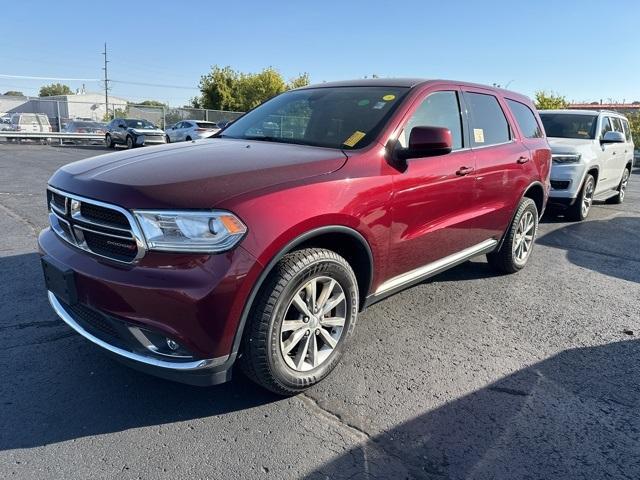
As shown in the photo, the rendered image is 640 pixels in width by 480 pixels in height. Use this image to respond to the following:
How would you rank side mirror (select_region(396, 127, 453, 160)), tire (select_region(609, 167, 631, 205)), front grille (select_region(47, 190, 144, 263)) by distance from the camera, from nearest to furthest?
front grille (select_region(47, 190, 144, 263)) < side mirror (select_region(396, 127, 453, 160)) < tire (select_region(609, 167, 631, 205))

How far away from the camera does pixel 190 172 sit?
267 cm

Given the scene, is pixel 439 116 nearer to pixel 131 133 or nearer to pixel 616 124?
pixel 616 124

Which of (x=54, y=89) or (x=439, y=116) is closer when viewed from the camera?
(x=439, y=116)

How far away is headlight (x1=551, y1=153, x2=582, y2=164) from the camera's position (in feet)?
25.8

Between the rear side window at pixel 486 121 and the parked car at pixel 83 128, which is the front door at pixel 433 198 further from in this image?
the parked car at pixel 83 128

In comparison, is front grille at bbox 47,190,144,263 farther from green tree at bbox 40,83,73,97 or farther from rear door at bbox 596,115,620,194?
green tree at bbox 40,83,73,97

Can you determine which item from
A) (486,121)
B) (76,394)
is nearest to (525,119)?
(486,121)

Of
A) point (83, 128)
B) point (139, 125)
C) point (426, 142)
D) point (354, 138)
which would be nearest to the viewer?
point (426, 142)

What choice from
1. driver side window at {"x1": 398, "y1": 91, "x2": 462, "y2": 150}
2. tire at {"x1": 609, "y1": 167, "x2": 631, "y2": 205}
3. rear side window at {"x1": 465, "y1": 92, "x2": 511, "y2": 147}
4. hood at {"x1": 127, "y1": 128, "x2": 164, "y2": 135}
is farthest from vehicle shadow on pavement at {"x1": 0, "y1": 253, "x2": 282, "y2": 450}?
hood at {"x1": 127, "y1": 128, "x2": 164, "y2": 135}

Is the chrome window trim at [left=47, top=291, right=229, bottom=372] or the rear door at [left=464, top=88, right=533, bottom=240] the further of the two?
the rear door at [left=464, top=88, right=533, bottom=240]

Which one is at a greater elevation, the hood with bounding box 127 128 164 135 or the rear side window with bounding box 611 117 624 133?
the rear side window with bounding box 611 117 624 133

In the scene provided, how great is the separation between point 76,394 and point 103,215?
108 cm

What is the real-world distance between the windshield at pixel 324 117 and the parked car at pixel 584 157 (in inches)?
208

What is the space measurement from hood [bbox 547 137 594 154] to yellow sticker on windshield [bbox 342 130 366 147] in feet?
18.0
